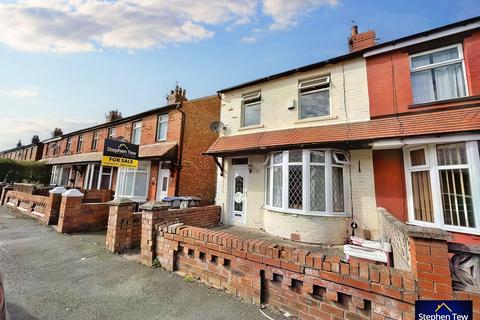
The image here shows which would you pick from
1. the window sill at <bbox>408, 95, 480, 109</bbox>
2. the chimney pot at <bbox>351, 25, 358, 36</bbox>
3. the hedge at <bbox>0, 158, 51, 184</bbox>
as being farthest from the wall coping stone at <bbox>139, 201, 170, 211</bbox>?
the hedge at <bbox>0, 158, 51, 184</bbox>

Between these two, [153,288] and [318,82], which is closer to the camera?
[153,288]

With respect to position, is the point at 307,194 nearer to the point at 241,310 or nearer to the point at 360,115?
the point at 360,115

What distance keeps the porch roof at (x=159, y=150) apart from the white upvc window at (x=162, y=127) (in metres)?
0.49

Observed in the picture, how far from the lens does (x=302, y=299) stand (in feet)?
9.46

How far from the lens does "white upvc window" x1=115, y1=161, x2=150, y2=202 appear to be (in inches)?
456

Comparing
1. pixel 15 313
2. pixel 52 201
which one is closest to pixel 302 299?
pixel 15 313

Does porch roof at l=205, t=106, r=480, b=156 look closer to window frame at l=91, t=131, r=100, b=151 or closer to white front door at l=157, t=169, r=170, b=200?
white front door at l=157, t=169, r=170, b=200

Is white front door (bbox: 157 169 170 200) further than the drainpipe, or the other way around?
white front door (bbox: 157 169 170 200)

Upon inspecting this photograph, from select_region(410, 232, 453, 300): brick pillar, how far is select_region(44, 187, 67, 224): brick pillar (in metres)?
10.5

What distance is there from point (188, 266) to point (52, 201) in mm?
7399

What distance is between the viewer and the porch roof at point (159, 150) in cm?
1014

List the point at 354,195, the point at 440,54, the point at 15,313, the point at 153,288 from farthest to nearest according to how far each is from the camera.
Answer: the point at 354,195, the point at 440,54, the point at 153,288, the point at 15,313

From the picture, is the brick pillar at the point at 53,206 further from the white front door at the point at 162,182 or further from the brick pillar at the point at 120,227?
the brick pillar at the point at 120,227

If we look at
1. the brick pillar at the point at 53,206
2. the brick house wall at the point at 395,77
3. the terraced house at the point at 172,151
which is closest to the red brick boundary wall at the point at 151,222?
the terraced house at the point at 172,151
